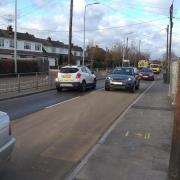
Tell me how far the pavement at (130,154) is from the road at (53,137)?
11.4 inches

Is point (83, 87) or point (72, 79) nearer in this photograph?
point (72, 79)

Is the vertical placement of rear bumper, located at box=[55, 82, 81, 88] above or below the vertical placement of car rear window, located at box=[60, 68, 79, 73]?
below

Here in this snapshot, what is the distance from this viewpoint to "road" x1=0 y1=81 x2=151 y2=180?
22.8 feet

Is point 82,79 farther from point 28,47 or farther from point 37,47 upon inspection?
point 37,47

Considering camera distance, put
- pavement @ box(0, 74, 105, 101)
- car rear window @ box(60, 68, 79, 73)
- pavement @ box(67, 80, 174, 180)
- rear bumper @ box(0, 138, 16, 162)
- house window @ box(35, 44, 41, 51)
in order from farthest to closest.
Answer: house window @ box(35, 44, 41, 51) → car rear window @ box(60, 68, 79, 73) → pavement @ box(0, 74, 105, 101) → pavement @ box(67, 80, 174, 180) → rear bumper @ box(0, 138, 16, 162)

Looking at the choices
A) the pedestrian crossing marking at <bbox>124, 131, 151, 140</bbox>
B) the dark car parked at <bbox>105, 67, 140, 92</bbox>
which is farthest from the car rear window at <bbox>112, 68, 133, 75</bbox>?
the pedestrian crossing marking at <bbox>124, 131, 151, 140</bbox>

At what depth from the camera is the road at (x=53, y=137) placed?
6.94 m

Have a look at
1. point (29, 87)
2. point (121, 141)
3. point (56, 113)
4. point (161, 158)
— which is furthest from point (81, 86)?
point (161, 158)

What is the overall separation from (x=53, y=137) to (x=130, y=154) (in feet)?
7.73

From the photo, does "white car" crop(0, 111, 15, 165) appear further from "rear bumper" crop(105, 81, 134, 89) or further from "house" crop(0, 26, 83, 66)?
"house" crop(0, 26, 83, 66)

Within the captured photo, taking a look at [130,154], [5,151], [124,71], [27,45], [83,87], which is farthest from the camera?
[27,45]

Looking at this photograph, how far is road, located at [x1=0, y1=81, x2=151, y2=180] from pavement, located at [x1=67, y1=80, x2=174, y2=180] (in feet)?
0.95

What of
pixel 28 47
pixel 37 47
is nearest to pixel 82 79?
pixel 28 47

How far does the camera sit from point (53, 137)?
32.2ft
